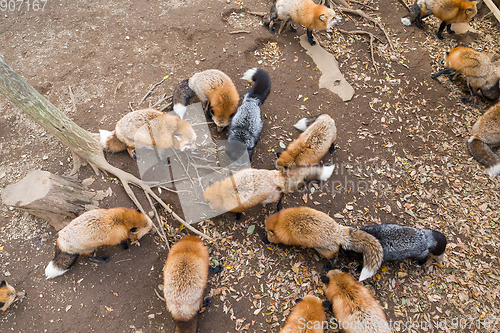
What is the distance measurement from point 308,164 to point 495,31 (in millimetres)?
9862

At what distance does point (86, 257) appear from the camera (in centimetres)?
455

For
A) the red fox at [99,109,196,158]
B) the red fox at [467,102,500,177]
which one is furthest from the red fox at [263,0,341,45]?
the red fox at [99,109,196,158]

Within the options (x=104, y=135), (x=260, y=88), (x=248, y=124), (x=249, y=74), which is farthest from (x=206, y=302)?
(x=249, y=74)

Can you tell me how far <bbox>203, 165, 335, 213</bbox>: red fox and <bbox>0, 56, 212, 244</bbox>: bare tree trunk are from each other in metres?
0.81

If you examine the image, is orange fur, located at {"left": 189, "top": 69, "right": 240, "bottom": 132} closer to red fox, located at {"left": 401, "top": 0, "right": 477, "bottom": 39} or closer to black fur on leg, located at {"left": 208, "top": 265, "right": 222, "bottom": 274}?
black fur on leg, located at {"left": 208, "top": 265, "right": 222, "bottom": 274}

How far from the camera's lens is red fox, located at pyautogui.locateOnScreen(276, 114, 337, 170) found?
5.29 meters

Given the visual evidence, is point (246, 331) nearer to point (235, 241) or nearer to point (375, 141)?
point (235, 241)

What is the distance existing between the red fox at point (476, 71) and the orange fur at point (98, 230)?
9.30 metres

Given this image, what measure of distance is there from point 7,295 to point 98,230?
1.65 m

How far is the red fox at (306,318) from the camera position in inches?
150

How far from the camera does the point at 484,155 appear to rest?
610cm

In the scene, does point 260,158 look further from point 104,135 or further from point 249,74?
point 104,135

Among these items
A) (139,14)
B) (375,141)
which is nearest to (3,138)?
(139,14)

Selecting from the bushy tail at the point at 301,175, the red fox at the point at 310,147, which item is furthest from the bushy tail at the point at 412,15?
the bushy tail at the point at 301,175
